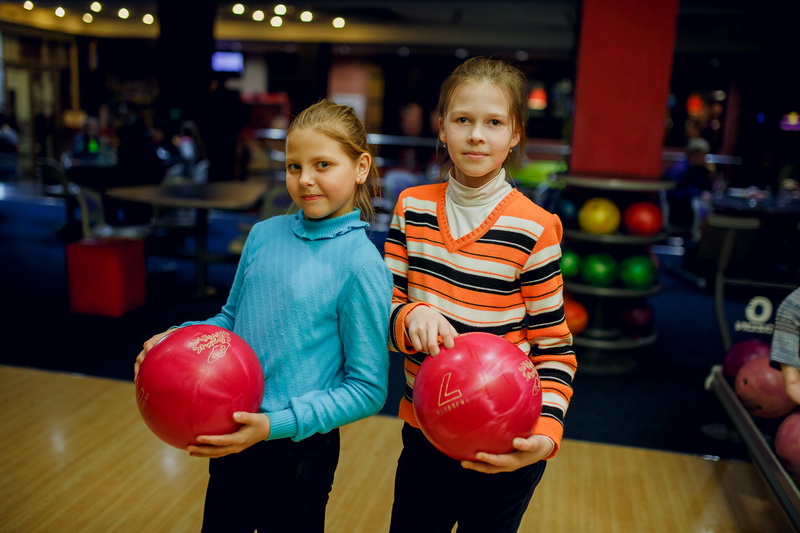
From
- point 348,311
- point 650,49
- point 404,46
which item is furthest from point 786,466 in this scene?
point 404,46

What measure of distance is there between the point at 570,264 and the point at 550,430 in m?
2.86

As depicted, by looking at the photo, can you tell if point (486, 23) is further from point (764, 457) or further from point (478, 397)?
point (478, 397)

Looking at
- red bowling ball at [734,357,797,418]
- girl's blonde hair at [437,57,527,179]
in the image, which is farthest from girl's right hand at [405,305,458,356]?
red bowling ball at [734,357,797,418]

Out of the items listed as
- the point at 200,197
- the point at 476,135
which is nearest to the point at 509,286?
the point at 476,135

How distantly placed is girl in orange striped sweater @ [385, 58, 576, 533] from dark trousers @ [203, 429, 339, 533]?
0.59ft

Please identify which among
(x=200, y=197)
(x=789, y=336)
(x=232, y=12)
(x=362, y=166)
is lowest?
(x=789, y=336)

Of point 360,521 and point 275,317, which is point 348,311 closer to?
point 275,317

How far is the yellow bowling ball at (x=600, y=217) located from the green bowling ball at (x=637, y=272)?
0.79 feet

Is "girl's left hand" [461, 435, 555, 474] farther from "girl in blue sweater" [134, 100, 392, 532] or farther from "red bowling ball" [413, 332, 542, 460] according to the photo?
"girl in blue sweater" [134, 100, 392, 532]

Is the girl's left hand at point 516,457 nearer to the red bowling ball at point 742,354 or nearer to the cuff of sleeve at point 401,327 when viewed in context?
the cuff of sleeve at point 401,327

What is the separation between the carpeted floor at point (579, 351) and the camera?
3.23 meters

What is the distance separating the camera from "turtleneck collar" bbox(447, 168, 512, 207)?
124cm

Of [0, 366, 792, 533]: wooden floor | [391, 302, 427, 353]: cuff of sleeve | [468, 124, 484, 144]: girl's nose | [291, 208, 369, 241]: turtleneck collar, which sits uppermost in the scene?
[468, 124, 484, 144]: girl's nose

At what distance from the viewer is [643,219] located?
380 cm
